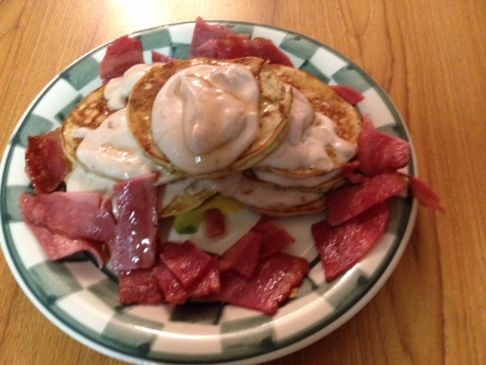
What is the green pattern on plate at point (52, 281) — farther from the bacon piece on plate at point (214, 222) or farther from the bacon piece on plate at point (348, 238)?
the bacon piece on plate at point (348, 238)

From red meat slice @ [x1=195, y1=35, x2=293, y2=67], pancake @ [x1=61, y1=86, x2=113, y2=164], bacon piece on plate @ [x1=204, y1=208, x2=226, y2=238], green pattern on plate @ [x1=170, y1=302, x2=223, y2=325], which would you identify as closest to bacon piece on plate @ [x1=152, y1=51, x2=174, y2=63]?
red meat slice @ [x1=195, y1=35, x2=293, y2=67]

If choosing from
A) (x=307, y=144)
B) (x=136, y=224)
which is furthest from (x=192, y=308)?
(x=307, y=144)

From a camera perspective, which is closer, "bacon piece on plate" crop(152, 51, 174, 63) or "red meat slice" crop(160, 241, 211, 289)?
"red meat slice" crop(160, 241, 211, 289)

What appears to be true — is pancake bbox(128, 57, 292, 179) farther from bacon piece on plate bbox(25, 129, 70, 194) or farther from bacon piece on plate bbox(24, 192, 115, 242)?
bacon piece on plate bbox(25, 129, 70, 194)

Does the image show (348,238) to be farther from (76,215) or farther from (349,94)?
(76,215)

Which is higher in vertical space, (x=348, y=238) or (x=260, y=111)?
(x=260, y=111)

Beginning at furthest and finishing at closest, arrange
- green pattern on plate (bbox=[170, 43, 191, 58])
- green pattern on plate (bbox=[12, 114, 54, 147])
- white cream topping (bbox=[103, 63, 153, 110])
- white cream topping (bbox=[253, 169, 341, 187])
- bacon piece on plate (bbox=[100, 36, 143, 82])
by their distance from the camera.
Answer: green pattern on plate (bbox=[170, 43, 191, 58]) → bacon piece on plate (bbox=[100, 36, 143, 82]) → green pattern on plate (bbox=[12, 114, 54, 147]) → white cream topping (bbox=[103, 63, 153, 110]) → white cream topping (bbox=[253, 169, 341, 187])
